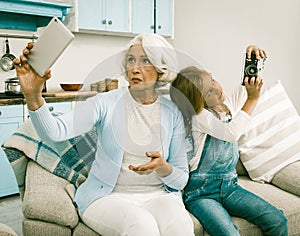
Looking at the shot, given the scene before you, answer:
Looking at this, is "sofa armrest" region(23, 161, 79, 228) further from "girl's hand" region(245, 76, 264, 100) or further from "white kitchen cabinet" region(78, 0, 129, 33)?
"white kitchen cabinet" region(78, 0, 129, 33)

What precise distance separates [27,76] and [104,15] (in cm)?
239

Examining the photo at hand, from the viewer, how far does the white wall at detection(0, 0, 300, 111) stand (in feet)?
11.7

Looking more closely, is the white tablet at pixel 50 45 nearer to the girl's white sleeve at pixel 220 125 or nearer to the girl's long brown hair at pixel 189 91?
the girl's long brown hair at pixel 189 91

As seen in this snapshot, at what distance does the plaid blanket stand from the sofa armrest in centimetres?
7

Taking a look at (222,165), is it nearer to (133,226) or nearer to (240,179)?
(240,179)

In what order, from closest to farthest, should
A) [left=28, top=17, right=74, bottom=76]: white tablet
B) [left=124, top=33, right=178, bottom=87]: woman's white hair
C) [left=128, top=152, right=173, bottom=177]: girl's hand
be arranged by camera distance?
[left=28, top=17, right=74, bottom=76]: white tablet
[left=128, top=152, right=173, bottom=177]: girl's hand
[left=124, top=33, right=178, bottom=87]: woman's white hair

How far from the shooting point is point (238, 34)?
3887 millimetres

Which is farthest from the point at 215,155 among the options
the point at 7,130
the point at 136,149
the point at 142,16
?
the point at 142,16

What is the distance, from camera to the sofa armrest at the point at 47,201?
1451 millimetres

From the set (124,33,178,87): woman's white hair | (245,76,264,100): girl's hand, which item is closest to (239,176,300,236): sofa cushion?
(245,76,264,100): girl's hand

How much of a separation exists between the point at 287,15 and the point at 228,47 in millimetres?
657

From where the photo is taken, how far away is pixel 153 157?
1341mm

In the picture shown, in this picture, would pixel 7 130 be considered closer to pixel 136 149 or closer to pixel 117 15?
pixel 117 15

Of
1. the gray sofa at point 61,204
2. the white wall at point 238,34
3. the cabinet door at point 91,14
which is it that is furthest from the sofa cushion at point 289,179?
the cabinet door at point 91,14
